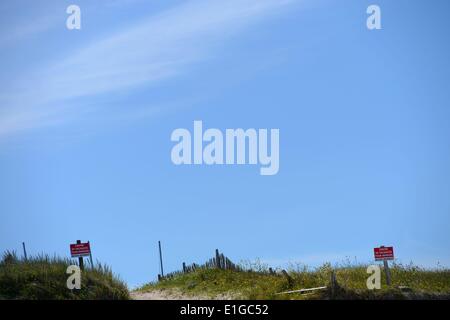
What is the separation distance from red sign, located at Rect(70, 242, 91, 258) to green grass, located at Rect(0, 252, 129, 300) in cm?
86

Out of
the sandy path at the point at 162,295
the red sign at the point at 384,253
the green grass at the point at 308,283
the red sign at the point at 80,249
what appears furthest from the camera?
the sandy path at the point at 162,295

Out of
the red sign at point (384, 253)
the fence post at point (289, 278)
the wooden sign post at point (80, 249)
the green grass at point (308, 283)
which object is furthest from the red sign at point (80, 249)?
the red sign at point (384, 253)

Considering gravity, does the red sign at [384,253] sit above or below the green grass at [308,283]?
above

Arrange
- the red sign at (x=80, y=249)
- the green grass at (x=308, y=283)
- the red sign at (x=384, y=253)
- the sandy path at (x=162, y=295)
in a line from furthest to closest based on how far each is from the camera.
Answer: the sandy path at (x=162, y=295), the red sign at (x=80, y=249), the red sign at (x=384, y=253), the green grass at (x=308, y=283)

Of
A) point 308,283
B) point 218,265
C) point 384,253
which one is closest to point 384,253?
point 384,253

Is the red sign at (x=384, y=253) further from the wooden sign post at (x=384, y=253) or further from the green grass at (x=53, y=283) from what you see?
the green grass at (x=53, y=283)


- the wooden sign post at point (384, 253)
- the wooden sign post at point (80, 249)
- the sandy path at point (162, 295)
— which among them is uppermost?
the wooden sign post at point (80, 249)

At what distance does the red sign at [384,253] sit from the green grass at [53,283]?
1077cm

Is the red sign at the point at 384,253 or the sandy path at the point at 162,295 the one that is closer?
the red sign at the point at 384,253

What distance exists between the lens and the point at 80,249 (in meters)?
28.2

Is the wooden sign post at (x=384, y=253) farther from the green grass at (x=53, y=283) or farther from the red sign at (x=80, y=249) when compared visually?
the red sign at (x=80, y=249)

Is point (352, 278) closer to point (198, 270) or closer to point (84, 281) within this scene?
point (198, 270)

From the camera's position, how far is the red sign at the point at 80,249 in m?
28.2
